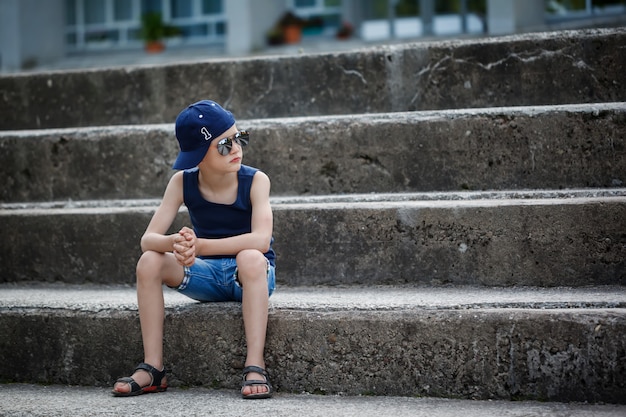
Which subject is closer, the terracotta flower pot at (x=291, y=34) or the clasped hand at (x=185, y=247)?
the clasped hand at (x=185, y=247)

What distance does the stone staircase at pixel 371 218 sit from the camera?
2.85 meters

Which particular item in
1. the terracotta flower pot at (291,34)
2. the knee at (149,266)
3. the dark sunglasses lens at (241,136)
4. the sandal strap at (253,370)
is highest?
the terracotta flower pot at (291,34)

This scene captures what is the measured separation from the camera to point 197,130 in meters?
3.09

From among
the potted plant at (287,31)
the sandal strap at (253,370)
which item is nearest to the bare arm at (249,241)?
the sandal strap at (253,370)

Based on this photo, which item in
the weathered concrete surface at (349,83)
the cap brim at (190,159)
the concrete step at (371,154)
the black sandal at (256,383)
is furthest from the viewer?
the weathered concrete surface at (349,83)

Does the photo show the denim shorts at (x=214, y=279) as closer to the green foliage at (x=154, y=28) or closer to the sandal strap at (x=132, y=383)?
the sandal strap at (x=132, y=383)

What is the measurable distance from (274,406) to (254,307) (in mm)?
375

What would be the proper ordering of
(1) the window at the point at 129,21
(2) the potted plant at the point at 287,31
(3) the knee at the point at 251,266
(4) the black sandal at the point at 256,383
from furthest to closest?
(1) the window at the point at 129,21 < (2) the potted plant at the point at 287,31 < (3) the knee at the point at 251,266 < (4) the black sandal at the point at 256,383

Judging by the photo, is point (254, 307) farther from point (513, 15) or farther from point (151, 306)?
point (513, 15)

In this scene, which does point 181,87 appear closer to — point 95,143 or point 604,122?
point 95,143

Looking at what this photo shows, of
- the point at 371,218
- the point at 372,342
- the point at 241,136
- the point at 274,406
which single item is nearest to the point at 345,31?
the point at 371,218

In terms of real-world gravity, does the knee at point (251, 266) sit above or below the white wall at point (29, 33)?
below

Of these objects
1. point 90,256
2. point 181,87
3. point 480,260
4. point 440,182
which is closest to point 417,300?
point 480,260

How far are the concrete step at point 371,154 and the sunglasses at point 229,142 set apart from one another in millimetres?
855
